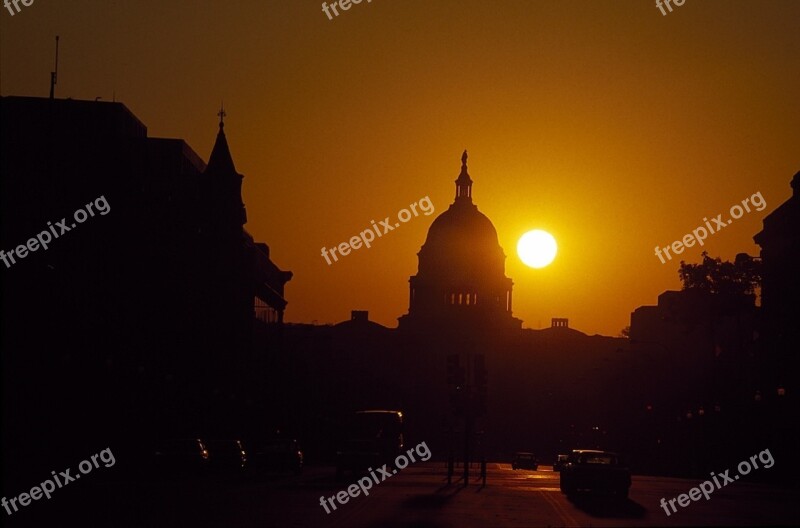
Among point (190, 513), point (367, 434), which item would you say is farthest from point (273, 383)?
point (190, 513)

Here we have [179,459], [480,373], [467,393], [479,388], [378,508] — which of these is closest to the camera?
[378,508]

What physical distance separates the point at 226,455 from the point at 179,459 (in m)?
15.3

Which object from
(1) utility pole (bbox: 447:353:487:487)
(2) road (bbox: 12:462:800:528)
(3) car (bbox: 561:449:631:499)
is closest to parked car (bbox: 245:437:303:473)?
(1) utility pole (bbox: 447:353:487:487)

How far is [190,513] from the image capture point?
4078 cm

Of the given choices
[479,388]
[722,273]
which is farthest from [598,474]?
[722,273]

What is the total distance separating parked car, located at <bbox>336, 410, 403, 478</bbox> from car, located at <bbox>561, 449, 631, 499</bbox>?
19.5 meters

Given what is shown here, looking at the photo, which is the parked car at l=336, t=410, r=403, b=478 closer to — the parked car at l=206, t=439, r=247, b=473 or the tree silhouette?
the parked car at l=206, t=439, r=247, b=473

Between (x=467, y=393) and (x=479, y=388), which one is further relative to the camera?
(x=467, y=393)

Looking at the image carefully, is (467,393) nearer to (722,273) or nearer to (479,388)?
(479,388)

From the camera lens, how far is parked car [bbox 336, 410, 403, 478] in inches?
3100

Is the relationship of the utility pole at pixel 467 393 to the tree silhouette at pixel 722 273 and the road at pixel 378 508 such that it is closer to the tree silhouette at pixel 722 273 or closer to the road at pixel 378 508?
the road at pixel 378 508

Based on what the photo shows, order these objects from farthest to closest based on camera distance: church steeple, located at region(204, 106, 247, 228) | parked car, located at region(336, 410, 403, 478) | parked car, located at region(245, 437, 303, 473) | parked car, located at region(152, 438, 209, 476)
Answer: church steeple, located at region(204, 106, 247, 228)
parked car, located at region(245, 437, 303, 473)
parked car, located at region(336, 410, 403, 478)
parked car, located at region(152, 438, 209, 476)

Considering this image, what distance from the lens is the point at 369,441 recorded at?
8900 cm

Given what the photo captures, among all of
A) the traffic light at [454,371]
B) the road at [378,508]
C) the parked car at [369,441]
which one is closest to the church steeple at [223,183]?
the parked car at [369,441]
